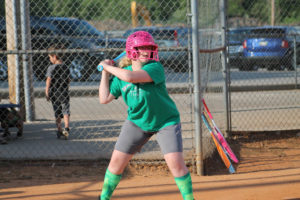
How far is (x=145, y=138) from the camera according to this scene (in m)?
3.94

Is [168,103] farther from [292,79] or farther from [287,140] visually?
[292,79]

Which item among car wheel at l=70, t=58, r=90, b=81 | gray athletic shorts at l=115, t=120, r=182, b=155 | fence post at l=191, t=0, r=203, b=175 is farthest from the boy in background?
car wheel at l=70, t=58, r=90, b=81

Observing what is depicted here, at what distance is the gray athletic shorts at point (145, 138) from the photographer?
3.77 meters

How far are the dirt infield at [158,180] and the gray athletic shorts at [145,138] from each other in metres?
1.03

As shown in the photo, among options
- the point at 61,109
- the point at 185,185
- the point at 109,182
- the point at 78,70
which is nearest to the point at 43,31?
the point at 78,70

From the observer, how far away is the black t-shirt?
741 centimetres

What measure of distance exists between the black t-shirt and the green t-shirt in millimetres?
3726

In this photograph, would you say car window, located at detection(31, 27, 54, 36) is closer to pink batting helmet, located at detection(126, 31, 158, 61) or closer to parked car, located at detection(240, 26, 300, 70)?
parked car, located at detection(240, 26, 300, 70)

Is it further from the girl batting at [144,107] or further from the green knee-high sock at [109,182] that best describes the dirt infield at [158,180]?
the girl batting at [144,107]

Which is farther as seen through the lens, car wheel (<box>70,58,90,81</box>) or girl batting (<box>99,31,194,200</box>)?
car wheel (<box>70,58,90,81</box>)

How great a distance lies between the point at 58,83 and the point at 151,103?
3986 millimetres

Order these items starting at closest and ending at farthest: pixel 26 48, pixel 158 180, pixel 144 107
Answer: pixel 144 107 → pixel 158 180 → pixel 26 48

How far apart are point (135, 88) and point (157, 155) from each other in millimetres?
2383

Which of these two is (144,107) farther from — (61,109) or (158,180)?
(61,109)
